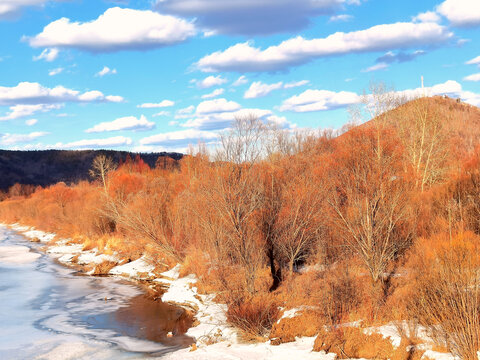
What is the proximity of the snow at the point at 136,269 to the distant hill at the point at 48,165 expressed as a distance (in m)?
132

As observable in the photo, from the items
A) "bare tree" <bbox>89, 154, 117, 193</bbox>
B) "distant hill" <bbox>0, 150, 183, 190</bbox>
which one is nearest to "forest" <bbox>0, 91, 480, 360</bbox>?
"bare tree" <bbox>89, 154, 117, 193</bbox>

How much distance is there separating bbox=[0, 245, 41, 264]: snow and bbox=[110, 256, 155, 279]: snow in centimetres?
992

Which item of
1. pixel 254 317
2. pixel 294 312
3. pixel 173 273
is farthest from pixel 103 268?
pixel 294 312

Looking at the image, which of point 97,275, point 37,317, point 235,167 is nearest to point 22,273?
point 97,275

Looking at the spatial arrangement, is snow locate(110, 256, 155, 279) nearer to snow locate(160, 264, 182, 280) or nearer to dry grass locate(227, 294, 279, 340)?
snow locate(160, 264, 182, 280)

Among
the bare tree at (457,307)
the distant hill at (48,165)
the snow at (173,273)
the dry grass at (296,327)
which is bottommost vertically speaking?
the snow at (173,273)

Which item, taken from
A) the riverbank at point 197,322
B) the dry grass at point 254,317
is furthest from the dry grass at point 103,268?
the dry grass at point 254,317

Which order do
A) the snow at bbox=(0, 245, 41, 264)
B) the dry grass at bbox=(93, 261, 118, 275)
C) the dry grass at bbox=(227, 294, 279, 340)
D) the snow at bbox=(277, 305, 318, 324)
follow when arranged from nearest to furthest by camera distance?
1. the dry grass at bbox=(227, 294, 279, 340)
2. the snow at bbox=(277, 305, 318, 324)
3. the dry grass at bbox=(93, 261, 118, 275)
4. the snow at bbox=(0, 245, 41, 264)

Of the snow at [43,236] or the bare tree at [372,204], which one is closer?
the bare tree at [372,204]

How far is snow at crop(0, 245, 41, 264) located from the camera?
1280 inches

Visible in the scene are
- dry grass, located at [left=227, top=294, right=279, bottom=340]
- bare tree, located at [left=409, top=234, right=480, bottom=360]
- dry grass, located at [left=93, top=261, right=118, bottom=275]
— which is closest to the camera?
bare tree, located at [left=409, top=234, right=480, bottom=360]

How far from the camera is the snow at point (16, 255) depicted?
3251 centimetres

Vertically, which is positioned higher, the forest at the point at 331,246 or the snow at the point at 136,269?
the forest at the point at 331,246

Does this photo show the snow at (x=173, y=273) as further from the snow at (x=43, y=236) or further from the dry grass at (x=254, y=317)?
the snow at (x=43, y=236)
